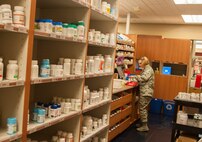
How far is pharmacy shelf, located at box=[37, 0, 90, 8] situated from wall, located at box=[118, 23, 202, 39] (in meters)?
8.26

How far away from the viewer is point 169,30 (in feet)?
34.1

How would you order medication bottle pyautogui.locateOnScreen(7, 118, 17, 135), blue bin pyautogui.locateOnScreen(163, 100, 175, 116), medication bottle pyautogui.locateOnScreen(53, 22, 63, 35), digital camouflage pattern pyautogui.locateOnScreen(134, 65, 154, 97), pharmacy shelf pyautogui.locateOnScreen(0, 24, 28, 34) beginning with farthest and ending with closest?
1. blue bin pyautogui.locateOnScreen(163, 100, 175, 116)
2. digital camouflage pattern pyautogui.locateOnScreen(134, 65, 154, 97)
3. medication bottle pyautogui.locateOnScreen(53, 22, 63, 35)
4. medication bottle pyautogui.locateOnScreen(7, 118, 17, 135)
5. pharmacy shelf pyautogui.locateOnScreen(0, 24, 28, 34)

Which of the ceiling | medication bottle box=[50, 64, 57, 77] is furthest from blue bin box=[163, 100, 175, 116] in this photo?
medication bottle box=[50, 64, 57, 77]

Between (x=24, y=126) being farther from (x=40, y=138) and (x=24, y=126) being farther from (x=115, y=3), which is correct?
(x=115, y=3)

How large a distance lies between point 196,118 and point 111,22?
84.2 inches

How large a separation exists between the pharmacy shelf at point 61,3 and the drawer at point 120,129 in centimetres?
264

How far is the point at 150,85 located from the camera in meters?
5.71

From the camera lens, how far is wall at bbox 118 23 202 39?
390 inches

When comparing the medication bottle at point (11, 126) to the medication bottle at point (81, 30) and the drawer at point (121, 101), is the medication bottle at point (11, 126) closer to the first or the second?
the medication bottle at point (81, 30)

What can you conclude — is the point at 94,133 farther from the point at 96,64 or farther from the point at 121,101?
the point at 121,101

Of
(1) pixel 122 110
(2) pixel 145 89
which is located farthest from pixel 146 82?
(1) pixel 122 110

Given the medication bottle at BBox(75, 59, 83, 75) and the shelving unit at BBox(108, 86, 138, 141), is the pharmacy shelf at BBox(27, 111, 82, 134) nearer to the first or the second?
the medication bottle at BBox(75, 59, 83, 75)

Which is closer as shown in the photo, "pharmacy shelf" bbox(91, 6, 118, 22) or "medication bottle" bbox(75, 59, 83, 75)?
"medication bottle" bbox(75, 59, 83, 75)

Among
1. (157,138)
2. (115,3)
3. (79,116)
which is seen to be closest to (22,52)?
(79,116)
